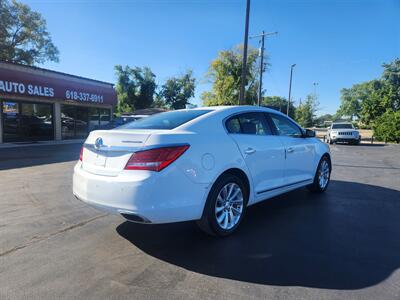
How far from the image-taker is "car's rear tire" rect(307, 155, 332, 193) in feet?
19.7

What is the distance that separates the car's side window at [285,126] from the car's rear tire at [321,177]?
3.38ft

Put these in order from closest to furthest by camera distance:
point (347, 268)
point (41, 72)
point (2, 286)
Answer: point (2, 286) < point (347, 268) < point (41, 72)

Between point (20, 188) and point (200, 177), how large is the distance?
190 inches

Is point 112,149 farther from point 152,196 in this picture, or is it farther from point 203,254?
point 203,254

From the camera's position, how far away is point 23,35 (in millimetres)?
35000

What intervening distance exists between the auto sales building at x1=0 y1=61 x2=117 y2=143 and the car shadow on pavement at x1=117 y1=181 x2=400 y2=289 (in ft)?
50.7

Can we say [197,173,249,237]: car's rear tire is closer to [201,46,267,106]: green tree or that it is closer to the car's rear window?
the car's rear window

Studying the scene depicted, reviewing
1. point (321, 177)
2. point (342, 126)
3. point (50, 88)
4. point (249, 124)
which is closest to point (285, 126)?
point (249, 124)

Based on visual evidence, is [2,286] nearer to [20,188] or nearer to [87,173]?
[87,173]

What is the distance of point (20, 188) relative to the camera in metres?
6.41

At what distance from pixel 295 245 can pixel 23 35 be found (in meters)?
40.4

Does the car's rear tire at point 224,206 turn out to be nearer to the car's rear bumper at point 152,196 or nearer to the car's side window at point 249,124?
the car's rear bumper at point 152,196

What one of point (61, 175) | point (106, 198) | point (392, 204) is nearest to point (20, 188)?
point (61, 175)

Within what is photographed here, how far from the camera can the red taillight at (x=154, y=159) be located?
3.17 metres
